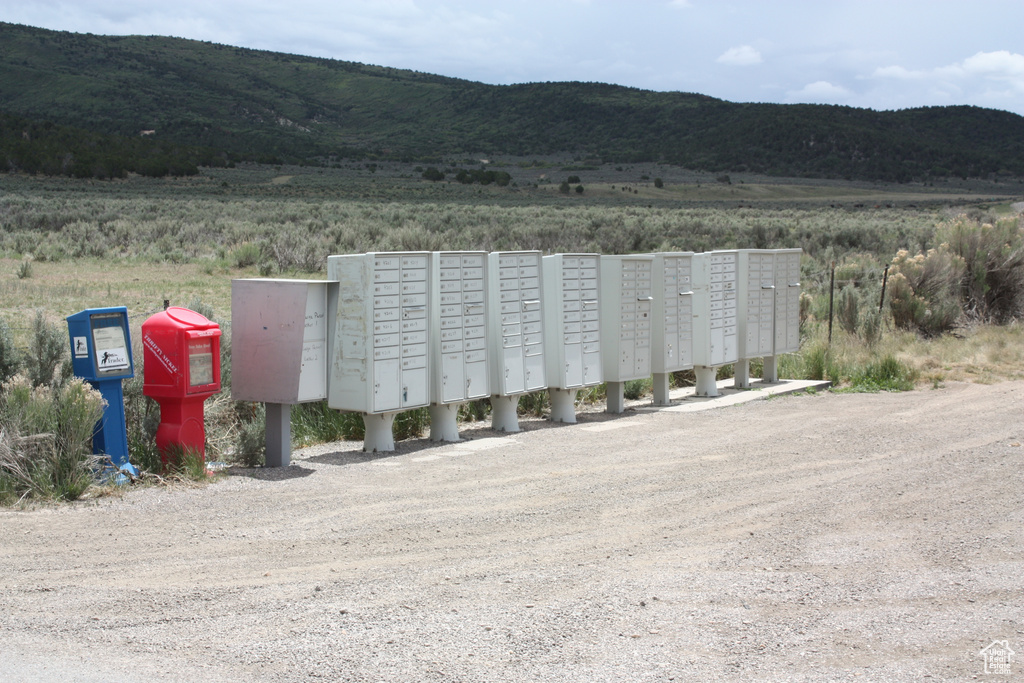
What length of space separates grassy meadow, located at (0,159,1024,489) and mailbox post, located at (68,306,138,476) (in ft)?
2.37

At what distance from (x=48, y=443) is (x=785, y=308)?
909 cm

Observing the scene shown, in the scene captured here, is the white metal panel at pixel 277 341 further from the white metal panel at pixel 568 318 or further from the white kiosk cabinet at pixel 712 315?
the white kiosk cabinet at pixel 712 315

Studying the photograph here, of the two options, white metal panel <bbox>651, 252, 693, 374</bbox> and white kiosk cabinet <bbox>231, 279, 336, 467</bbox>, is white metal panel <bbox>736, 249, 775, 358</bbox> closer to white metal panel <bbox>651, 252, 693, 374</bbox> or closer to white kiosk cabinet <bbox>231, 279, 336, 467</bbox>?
white metal panel <bbox>651, 252, 693, 374</bbox>

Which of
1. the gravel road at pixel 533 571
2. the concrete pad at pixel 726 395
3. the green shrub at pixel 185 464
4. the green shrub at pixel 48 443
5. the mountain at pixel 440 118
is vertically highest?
the mountain at pixel 440 118

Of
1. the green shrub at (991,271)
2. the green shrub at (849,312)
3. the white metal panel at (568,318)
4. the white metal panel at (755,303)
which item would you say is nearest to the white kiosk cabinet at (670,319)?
the white metal panel at (755,303)

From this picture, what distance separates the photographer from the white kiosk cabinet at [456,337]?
8500 millimetres

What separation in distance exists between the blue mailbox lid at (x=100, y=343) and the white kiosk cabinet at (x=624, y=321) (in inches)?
195

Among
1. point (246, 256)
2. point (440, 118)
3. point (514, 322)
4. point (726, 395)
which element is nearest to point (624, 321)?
point (514, 322)

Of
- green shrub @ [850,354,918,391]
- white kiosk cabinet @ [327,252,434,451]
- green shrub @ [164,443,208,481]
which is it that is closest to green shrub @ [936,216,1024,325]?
green shrub @ [850,354,918,391]

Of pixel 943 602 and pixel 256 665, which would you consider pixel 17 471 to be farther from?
pixel 943 602

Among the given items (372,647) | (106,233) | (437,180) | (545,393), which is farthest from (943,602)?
(437,180)

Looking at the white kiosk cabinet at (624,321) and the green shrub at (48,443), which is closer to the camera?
the green shrub at (48,443)

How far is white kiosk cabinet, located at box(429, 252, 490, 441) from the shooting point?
27.9 ft

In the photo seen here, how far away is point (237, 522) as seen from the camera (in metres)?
5.92
